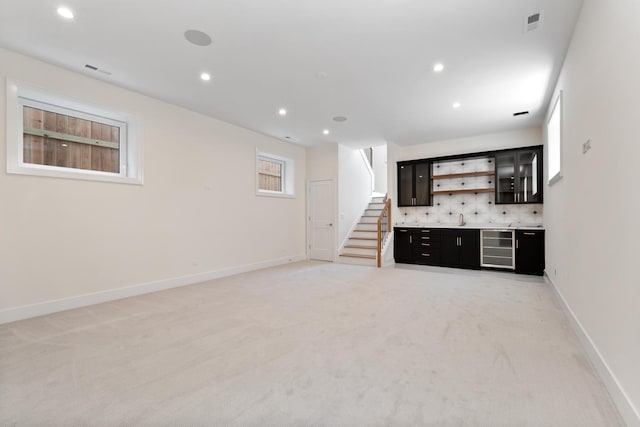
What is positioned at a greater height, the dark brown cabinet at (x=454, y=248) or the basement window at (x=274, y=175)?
the basement window at (x=274, y=175)

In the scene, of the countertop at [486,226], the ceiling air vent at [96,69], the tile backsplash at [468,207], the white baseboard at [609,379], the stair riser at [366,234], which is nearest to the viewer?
the white baseboard at [609,379]

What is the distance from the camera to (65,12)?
2676mm

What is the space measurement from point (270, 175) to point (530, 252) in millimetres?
5619

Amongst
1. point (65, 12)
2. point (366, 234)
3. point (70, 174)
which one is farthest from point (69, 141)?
point (366, 234)

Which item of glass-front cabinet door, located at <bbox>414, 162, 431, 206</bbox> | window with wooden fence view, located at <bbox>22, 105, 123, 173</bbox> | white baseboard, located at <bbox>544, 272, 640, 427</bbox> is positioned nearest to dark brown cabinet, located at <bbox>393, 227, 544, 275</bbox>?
glass-front cabinet door, located at <bbox>414, 162, 431, 206</bbox>

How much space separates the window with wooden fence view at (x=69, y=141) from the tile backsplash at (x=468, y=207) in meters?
5.92

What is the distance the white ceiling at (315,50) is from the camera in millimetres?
2652

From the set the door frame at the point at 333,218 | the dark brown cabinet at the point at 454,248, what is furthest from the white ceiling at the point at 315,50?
the door frame at the point at 333,218

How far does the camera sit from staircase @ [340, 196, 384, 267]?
697 centimetres

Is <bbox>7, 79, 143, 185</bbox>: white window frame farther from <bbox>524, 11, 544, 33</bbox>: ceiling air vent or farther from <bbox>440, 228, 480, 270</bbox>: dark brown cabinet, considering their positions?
<bbox>440, 228, 480, 270</bbox>: dark brown cabinet

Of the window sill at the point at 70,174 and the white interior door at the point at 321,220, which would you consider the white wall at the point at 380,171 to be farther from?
the window sill at the point at 70,174

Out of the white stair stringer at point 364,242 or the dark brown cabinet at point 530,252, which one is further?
the white stair stringer at point 364,242

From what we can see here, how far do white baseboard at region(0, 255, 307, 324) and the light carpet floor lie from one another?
0.51 ft

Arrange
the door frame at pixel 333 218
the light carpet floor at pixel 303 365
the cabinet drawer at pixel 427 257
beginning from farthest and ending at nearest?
the door frame at pixel 333 218, the cabinet drawer at pixel 427 257, the light carpet floor at pixel 303 365
